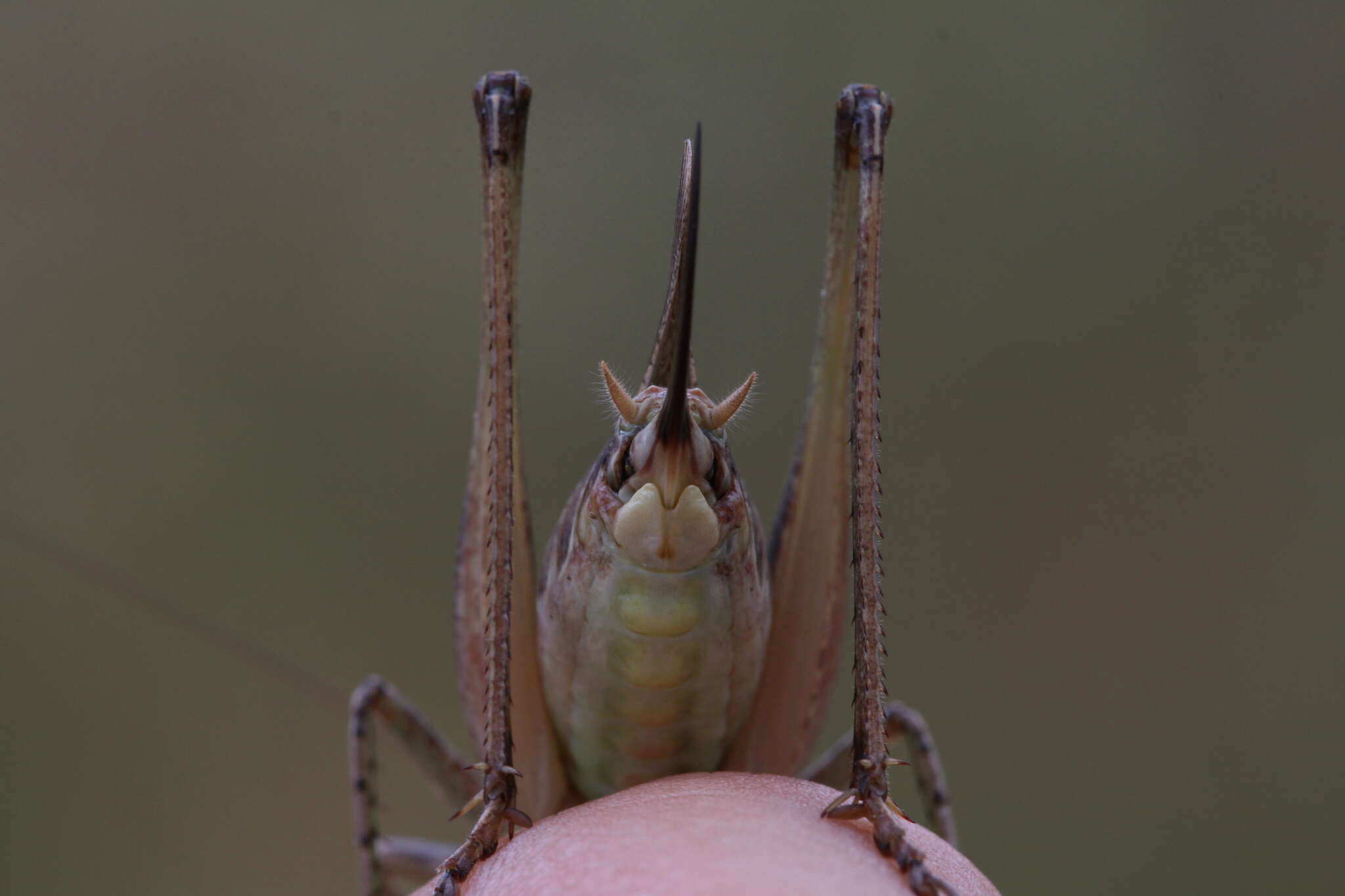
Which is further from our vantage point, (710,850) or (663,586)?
(663,586)

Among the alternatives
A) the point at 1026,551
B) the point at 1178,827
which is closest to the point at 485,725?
the point at 1026,551

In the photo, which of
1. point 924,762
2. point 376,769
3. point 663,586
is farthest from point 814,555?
point 376,769

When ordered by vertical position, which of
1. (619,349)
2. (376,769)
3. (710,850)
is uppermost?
(619,349)

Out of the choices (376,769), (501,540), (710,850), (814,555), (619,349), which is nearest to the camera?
(710,850)

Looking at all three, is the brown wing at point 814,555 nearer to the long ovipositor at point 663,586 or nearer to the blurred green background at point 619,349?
the long ovipositor at point 663,586

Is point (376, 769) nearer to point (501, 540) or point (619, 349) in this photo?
point (501, 540)

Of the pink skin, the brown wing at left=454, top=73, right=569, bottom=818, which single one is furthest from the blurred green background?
the pink skin
